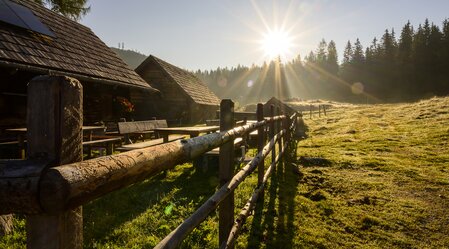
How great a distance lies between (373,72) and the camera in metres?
77.9

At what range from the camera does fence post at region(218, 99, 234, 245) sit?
9.18ft

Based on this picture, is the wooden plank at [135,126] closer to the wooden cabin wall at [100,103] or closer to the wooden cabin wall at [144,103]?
the wooden cabin wall at [100,103]

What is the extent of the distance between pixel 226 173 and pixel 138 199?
8.42 ft

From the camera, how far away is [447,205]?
4.67 metres

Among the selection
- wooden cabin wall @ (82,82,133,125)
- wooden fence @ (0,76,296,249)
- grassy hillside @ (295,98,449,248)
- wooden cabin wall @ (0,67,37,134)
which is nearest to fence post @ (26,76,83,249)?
wooden fence @ (0,76,296,249)

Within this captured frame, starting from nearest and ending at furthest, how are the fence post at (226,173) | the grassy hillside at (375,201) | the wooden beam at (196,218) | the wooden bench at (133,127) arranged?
1. the wooden beam at (196,218)
2. the fence post at (226,173)
3. the grassy hillside at (375,201)
4. the wooden bench at (133,127)

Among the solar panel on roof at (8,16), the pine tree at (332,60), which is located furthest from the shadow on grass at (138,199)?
the pine tree at (332,60)

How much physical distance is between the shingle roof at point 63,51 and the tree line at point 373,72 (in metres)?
62.4

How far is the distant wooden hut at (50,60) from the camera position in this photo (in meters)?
7.97

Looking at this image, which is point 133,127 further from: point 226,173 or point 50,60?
point 226,173

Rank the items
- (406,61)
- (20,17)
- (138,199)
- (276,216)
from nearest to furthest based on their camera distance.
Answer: (276,216)
(138,199)
(20,17)
(406,61)

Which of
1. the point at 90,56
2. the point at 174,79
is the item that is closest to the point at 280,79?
the point at 174,79

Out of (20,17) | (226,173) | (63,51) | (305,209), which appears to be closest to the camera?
(226,173)

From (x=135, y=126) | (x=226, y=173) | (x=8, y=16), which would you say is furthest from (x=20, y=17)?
(x=226, y=173)
